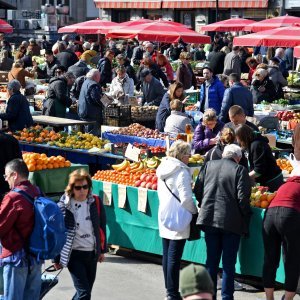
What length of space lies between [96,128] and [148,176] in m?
5.81

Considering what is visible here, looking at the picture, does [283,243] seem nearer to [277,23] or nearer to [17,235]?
[17,235]

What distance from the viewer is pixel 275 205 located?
350 inches

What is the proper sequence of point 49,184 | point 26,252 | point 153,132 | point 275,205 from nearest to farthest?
point 26,252
point 275,205
point 49,184
point 153,132

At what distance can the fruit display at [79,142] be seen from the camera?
1463 centimetres

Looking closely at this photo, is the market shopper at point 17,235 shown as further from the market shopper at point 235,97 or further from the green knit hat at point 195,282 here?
the market shopper at point 235,97

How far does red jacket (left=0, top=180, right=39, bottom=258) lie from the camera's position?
769 cm

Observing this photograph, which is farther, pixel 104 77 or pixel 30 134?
pixel 104 77

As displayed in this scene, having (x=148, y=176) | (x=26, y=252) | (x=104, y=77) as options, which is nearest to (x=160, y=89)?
(x=104, y=77)

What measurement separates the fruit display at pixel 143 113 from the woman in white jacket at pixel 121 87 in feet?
2.30

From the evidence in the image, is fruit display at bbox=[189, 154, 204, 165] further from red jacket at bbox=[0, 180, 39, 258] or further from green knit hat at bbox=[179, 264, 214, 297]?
green knit hat at bbox=[179, 264, 214, 297]

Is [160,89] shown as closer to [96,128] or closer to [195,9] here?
[96,128]

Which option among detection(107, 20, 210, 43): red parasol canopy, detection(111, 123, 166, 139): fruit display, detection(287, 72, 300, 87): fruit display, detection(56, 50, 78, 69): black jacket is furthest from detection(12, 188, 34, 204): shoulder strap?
detection(107, 20, 210, 43): red parasol canopy

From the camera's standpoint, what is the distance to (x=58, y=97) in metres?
16.9

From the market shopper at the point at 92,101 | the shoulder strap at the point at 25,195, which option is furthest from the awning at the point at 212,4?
the shoulder strap at the point at 25,195
